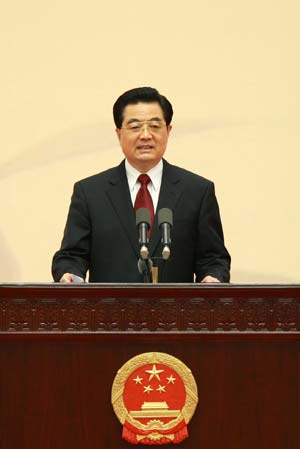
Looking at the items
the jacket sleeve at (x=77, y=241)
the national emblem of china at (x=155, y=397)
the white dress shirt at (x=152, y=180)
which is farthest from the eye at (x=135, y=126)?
the national emblem of china at (x=155, y=397)

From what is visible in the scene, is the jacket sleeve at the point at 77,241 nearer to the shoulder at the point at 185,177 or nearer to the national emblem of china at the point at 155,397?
the shoulder at the point at 185,177

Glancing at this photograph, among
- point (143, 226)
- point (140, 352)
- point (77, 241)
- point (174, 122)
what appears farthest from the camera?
→ point (174, 122)

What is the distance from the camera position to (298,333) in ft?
8.48

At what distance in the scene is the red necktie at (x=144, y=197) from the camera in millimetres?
3205

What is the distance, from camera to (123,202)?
10.5ft

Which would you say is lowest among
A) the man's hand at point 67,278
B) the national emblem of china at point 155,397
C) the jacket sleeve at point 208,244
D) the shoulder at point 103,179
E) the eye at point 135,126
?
the national emblem of china at point 155,397

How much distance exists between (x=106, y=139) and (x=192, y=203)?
1.11m

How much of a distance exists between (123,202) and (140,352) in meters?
0.76

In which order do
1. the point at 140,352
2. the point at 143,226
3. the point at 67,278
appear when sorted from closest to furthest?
the point at 140,352 < the point at 143,226 < the point at 67,278

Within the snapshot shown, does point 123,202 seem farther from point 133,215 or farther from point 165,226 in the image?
point 165,226

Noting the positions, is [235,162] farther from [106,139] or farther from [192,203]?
[192,203]

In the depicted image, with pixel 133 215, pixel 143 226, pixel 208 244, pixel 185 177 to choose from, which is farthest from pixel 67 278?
pixel 185 177

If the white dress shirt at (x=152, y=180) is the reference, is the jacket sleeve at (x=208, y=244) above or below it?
below

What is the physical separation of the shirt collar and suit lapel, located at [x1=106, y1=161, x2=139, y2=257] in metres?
0.02
